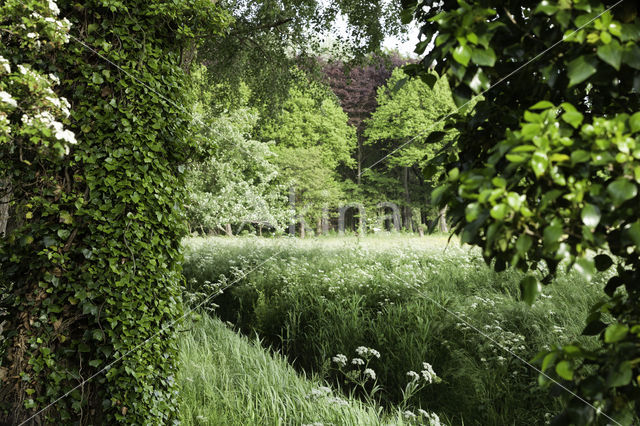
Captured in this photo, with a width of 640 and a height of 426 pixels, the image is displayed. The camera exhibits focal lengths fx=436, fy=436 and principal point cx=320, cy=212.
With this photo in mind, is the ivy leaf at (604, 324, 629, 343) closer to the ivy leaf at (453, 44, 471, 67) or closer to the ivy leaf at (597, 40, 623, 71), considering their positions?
the ivy leaf at (597, 40, 623, 71)

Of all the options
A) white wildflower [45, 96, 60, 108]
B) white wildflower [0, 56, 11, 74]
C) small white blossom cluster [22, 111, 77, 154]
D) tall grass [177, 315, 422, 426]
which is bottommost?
tall grass [177, 315, 422, 426]

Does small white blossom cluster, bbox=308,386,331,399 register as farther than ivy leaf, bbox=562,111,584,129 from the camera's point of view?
Yes

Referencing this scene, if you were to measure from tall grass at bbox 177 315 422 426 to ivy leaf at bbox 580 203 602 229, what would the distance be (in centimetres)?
261

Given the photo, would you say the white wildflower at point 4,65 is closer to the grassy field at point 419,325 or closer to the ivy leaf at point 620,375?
the grassy field at point 419,325

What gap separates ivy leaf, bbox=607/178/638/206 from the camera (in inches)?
41.7

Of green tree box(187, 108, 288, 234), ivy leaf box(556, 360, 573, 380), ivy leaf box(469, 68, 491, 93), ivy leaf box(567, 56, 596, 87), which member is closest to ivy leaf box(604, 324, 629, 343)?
ivy leaf box(556, 360, 573, 380)

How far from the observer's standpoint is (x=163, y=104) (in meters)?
3.33

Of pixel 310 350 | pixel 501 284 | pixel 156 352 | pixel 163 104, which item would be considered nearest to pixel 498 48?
pixel 163 104

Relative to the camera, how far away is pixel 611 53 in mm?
1143

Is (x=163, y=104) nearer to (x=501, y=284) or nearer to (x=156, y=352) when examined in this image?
(x=156, y=352)

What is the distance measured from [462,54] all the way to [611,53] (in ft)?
1.22

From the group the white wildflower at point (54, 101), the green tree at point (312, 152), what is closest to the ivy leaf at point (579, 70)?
the white wildflower at point (54, 101)

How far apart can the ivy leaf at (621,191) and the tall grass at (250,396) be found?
2.65 meters

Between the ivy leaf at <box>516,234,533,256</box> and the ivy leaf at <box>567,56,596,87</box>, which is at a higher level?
the ivy leaf at <box>567,56,596,87</box>
